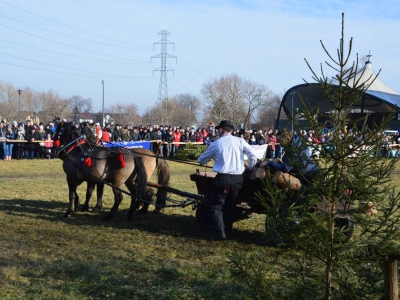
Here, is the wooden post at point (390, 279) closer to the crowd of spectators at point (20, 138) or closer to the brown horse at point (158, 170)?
the brown horse at point (158, 170)

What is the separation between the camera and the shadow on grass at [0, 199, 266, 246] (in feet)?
28.3

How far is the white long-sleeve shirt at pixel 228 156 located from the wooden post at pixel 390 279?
4430mm

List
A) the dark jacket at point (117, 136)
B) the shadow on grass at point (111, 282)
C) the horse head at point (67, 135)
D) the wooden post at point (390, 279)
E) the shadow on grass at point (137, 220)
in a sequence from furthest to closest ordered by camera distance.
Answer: the dark jacket at point (117, 136)
the horse head at point (67, 135)
the shadow on grass at point (137, 220)
the shadow on grass at point (111, 282)
the wooden post at point (390, 279)

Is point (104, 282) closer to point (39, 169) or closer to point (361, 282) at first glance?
point (361, 282)

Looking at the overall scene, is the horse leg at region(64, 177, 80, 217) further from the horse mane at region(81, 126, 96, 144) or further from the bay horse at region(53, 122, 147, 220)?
the horse mane at region(81, 126, 96, 144)

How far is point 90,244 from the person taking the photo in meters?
7.75

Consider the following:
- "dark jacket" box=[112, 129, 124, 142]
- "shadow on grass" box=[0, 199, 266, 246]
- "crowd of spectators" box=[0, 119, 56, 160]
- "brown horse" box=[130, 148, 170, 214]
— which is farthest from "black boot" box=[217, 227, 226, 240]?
"dark jacket" box=[112, 129, 124, 142]

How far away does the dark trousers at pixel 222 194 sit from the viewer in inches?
314

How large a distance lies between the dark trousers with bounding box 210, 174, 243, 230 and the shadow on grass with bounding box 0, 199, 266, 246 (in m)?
0.44

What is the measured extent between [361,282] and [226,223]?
4.36m

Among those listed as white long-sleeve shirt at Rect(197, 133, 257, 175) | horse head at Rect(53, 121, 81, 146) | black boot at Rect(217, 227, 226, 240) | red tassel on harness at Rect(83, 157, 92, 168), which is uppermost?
horse head at Rect(53, 121, 81, 146)

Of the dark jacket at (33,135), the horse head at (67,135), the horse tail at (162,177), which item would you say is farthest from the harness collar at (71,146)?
the dark jacket at (33,135)

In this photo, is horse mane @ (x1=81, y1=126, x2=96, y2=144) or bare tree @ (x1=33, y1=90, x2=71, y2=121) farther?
bare tree @ (x1=33, y1=90, x2=71, y2=121)

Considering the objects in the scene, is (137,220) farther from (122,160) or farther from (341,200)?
(341,200)
